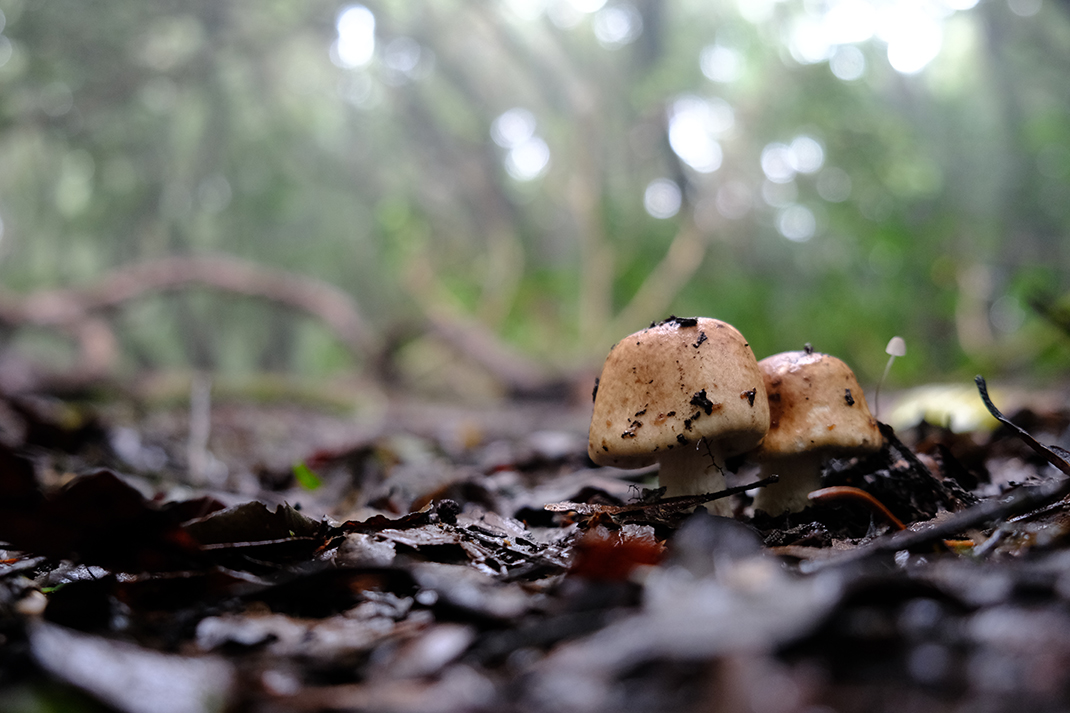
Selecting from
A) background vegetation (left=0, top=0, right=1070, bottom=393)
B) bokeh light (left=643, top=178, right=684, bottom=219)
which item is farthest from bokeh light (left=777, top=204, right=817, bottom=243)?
bokeh light (left=643, top=178, right=684, bottom=219)

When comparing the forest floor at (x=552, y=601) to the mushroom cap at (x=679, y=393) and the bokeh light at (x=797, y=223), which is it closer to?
the mushroom cap at (x=679, y=393)

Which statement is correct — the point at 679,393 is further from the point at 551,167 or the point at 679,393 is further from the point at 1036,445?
the point at 551,167

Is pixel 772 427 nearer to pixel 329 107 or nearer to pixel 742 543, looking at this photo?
pixel 742 543

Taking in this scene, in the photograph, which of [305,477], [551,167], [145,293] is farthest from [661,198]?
[305,477]

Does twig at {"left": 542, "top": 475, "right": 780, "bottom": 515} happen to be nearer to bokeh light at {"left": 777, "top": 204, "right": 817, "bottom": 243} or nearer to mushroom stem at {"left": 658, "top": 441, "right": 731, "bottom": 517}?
mushroom stem at {"left": 658, "top": 441, "right": 731, "bottom": 517}

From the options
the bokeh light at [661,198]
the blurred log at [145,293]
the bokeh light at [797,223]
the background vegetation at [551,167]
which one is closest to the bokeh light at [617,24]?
the background vegetation at [551,167]

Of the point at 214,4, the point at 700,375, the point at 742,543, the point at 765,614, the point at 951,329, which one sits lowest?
the point at 765,614

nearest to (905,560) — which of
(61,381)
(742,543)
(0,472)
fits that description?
(742,543)
